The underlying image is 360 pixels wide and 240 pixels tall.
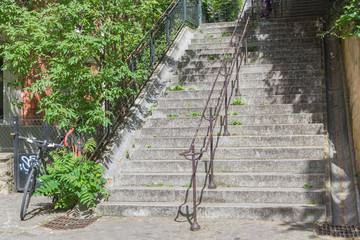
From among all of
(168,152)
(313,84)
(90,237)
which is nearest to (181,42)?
(313,84)

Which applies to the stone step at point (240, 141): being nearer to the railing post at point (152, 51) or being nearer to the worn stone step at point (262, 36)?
the railing post at point (152, 51)

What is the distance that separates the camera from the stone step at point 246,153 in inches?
251

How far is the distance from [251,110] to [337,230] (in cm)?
324

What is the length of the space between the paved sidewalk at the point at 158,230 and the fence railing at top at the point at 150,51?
1892 mm

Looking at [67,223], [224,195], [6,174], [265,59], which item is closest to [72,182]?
[67,223]

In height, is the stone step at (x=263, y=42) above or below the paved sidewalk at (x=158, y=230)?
above

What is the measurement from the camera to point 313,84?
26.8 ft

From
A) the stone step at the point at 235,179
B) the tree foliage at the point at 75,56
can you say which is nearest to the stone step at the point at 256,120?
the tree foliage at the point at 75,56

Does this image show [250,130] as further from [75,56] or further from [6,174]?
[6,174]

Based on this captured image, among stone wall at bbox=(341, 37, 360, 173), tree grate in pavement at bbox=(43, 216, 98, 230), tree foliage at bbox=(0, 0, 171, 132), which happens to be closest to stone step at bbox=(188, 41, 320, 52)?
stone wall at bbox=(341, 37, 360, 173)

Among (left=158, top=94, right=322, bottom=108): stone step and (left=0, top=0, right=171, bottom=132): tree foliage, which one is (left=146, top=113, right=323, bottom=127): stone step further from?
(left=0, top=0, right=171, bottom=132): tree foliage

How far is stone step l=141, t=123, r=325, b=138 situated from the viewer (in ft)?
22.7

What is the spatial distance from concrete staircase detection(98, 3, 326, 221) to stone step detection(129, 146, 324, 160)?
15mm

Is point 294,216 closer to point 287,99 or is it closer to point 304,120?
point 304,120
